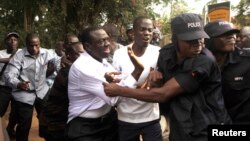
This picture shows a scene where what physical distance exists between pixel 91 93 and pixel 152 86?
653 millimetres

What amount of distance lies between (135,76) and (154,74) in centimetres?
50

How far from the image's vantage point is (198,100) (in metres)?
2.63

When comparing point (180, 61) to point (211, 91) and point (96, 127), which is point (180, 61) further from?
point (96, 127)

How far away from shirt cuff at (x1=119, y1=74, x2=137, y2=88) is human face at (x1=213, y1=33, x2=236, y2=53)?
31.2 inches

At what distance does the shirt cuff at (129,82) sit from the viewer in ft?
10.9

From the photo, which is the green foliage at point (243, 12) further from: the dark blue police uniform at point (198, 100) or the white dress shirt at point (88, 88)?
the dark blue police uniform at point (198, 100)

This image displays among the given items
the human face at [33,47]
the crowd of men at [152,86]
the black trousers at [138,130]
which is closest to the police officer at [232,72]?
the crowd of men at [152,86]

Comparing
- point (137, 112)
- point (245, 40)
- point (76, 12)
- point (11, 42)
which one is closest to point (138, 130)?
point (137, 112)

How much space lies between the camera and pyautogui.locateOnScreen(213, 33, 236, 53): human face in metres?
3.07

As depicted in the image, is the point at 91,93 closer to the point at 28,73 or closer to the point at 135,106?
the point at 135,106

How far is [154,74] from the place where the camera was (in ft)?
9.59

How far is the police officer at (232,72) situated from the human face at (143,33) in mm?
1005

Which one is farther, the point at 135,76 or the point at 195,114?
the point at 135,76

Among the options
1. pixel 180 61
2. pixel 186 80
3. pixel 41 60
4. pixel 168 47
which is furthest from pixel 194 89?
pixel 41 60
